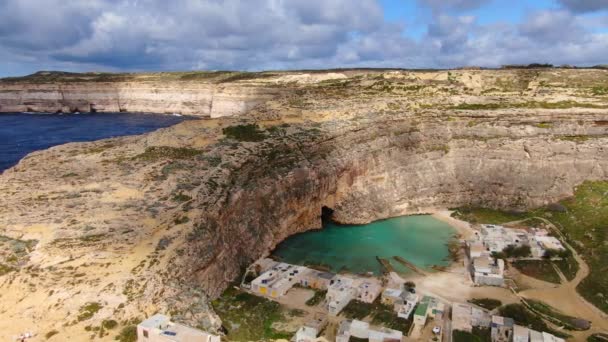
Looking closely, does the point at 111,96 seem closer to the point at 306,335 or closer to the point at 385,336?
the point at 306,335

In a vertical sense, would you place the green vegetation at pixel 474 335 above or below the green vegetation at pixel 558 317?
above

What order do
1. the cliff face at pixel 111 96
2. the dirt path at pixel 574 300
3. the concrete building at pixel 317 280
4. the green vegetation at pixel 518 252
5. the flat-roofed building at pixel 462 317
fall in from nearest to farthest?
the flat-roofed building at pixel 462 317 → the dirt path at pixel 574 300 → the concrete building at pixel 317 280 → the green vegetation at pixel 518 252 → the cliff face at pixel 111 96

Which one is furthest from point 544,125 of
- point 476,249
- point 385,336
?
point 385,336

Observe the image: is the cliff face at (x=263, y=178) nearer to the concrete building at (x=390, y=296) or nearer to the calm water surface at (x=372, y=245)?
the calm water surface at (x=372, y=245)

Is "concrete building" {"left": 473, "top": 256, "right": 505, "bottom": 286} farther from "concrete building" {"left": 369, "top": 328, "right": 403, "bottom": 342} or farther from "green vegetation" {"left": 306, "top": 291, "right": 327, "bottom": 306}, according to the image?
"green vegetation" {"left": 306, "top": 291, "right": 327, "bottom": 306}

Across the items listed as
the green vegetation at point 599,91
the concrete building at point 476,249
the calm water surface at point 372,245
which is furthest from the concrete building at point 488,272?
the green vegetation at point 599,91

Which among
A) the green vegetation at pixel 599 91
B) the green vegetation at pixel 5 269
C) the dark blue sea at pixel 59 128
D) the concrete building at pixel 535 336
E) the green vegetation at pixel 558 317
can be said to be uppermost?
the green vegetation at pixel 599 91

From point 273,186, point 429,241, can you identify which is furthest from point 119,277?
point 429,241
